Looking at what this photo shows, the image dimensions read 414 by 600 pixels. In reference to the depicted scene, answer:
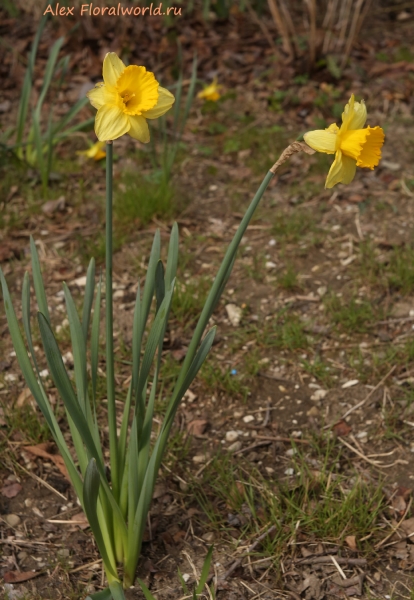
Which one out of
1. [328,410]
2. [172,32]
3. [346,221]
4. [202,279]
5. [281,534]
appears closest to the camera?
[281,534]

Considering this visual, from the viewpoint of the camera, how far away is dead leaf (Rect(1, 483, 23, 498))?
2.19 metres

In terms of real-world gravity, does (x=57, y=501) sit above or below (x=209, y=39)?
below

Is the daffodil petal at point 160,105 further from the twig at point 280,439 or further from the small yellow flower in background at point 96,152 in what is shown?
the small yellow flower in background at point 96,152

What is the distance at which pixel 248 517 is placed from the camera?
2082mm

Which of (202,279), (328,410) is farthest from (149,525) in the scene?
(202,279)

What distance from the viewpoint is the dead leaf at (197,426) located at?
95.7 inches

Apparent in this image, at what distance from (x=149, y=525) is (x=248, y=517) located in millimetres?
293

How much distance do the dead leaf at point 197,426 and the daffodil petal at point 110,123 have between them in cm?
126

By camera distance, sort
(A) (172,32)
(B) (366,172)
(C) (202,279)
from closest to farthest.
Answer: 1. (C) (202,279)
2. (B) (366,172)
3. (A) (172,32)

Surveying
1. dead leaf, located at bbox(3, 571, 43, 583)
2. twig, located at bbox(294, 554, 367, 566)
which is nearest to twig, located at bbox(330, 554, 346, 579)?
twig, located at bbox(294, 554, 367, 566)

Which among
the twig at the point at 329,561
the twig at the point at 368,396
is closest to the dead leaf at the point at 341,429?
the twig at the point at 368,396

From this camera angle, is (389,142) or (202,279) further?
(389,142)

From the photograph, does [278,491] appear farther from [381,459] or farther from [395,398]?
[395,398]

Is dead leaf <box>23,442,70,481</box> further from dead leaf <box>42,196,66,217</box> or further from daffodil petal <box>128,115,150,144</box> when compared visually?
dead leaf <box>42,196,66,217</box>
